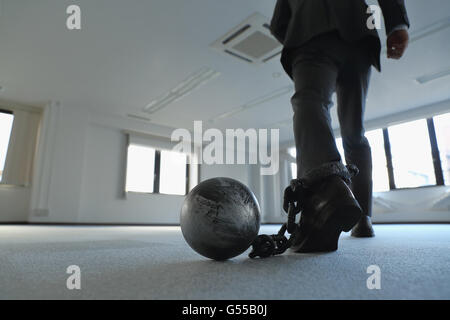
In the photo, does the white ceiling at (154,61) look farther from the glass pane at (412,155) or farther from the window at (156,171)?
the window at (156,171)

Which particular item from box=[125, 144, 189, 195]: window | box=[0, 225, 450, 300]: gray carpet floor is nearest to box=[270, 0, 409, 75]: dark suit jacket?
box=[0, 225, 450, 300]: gray carpet floor

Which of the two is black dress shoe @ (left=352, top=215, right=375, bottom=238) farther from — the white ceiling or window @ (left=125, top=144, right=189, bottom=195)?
window @ (left=125, top=144, right=189, bottom=195)

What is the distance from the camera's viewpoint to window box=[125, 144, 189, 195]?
23.9 feet

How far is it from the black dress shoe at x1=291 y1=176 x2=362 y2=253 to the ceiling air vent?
3.16 meters

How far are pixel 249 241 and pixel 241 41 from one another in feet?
12.1

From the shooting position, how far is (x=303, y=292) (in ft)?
1.37

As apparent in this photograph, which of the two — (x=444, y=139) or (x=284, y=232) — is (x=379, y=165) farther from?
(x=284, y=232)

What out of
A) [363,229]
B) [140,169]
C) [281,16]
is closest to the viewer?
[281,16]

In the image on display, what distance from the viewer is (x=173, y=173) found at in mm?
7949

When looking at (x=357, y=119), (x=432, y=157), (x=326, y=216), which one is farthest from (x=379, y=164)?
(x=326, y=216)

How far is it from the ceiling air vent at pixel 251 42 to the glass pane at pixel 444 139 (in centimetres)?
430

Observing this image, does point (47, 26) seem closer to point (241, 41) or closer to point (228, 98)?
point (241, 41)

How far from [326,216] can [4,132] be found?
285 inches
